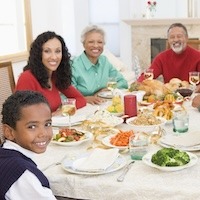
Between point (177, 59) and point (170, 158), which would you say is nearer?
point (170, 158)

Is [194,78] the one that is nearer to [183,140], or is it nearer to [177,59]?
[177,59]

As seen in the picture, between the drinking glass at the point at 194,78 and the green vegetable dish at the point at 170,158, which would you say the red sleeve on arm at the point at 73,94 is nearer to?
the drinking glass at the point at 194,78

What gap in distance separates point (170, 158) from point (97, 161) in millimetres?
253

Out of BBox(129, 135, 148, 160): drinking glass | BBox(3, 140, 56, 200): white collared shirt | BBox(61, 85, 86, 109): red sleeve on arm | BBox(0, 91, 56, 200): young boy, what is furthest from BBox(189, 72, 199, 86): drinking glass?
BBox(3, 140, 56, 200): white collared shirt

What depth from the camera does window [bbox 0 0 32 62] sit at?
16.4 feet

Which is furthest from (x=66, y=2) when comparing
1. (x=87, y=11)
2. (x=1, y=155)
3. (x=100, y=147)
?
(x=1, y=155)

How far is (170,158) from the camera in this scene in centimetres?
137

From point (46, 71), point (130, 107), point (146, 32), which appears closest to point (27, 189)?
point (130, 107)

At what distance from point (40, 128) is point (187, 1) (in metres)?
4.52

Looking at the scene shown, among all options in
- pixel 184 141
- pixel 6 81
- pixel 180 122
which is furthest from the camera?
pixel 6 81

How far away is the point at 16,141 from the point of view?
1.32 m

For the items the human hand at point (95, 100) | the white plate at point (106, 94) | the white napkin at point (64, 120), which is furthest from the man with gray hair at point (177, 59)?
the white napkin at point (64, 120)

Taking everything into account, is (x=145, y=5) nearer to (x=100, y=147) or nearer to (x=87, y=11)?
(x=87, y=11)

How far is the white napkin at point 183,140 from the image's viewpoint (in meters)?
1.57
